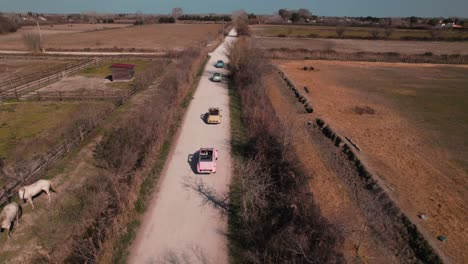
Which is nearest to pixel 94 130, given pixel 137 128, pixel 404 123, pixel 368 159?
pixel 137 128

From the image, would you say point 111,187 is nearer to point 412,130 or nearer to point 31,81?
point 412,130

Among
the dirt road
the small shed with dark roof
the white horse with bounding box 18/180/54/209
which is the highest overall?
the small shed with dark roof

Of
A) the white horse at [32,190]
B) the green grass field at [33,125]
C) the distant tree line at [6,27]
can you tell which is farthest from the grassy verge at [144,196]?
the distant tree line at [6,27]

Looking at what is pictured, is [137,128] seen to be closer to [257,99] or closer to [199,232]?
[199,232]

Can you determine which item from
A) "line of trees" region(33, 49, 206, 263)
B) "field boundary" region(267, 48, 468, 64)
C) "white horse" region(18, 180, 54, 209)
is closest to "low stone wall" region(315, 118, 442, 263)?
"line of trees" region(33, 49, 206, 263)

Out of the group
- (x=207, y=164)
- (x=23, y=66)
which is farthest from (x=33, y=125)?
(x=23, y=66)

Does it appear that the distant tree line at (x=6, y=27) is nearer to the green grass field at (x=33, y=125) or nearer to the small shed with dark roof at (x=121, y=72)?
the small shed with dark roof at (x=121, y=72)

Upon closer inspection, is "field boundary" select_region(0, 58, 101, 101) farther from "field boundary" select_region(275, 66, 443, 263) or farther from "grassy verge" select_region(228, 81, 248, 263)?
"field boundary" select_region(275, 66, 443, 263)
